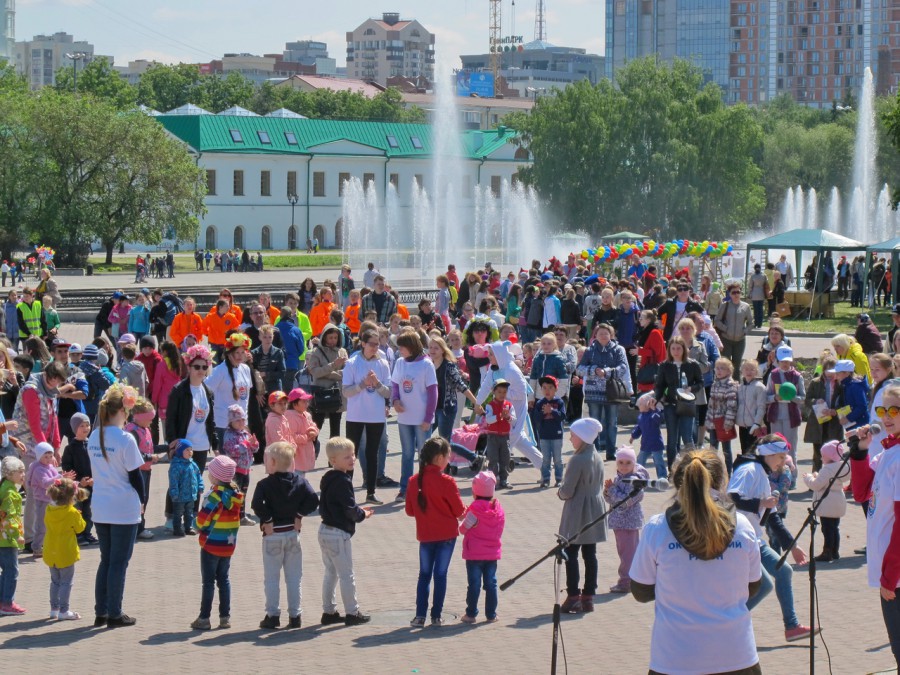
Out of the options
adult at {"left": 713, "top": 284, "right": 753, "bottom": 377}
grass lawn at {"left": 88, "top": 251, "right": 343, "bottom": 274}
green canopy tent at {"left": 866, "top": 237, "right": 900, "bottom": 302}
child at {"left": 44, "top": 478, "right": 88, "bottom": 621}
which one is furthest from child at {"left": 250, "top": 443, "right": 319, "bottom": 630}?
grass lawn at {"left": 88, "top": 251, "right": 343, "bottom": 274}

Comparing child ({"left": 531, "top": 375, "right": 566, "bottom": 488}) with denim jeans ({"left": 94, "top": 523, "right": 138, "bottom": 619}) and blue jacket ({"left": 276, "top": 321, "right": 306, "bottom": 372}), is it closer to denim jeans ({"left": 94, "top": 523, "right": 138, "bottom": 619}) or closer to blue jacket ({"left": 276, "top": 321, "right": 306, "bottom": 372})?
blue jacket ({"left": 276, "top": 321, "right": 306, "bottom": 372})

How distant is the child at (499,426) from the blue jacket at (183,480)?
3212 mm

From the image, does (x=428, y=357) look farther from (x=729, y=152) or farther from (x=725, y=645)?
(x=729, y=152)

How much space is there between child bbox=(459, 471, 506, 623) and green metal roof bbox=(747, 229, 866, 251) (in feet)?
84.7

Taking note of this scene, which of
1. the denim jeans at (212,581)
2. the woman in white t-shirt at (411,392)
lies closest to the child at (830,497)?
the woman in white t-shirt at (411,392)

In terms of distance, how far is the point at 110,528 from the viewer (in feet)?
30.3

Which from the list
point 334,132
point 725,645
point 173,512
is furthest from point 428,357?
point 334,132

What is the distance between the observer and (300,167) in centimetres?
9694

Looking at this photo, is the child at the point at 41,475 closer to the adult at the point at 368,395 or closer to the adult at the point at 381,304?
the adult at the point at 368,395

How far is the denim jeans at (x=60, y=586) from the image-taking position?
9328mm

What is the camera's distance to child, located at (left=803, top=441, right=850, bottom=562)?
9.94 metres

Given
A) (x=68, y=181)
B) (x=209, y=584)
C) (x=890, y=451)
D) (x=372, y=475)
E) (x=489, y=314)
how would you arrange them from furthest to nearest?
(x=68, y=181) → (x=489, y=314) → (x=372, y=475) → (x=209, y=584) → (x=890, y=451)

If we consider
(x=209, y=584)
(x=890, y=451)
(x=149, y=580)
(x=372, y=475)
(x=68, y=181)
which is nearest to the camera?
(x=890, y=451)

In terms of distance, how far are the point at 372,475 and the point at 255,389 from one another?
4.60ft
